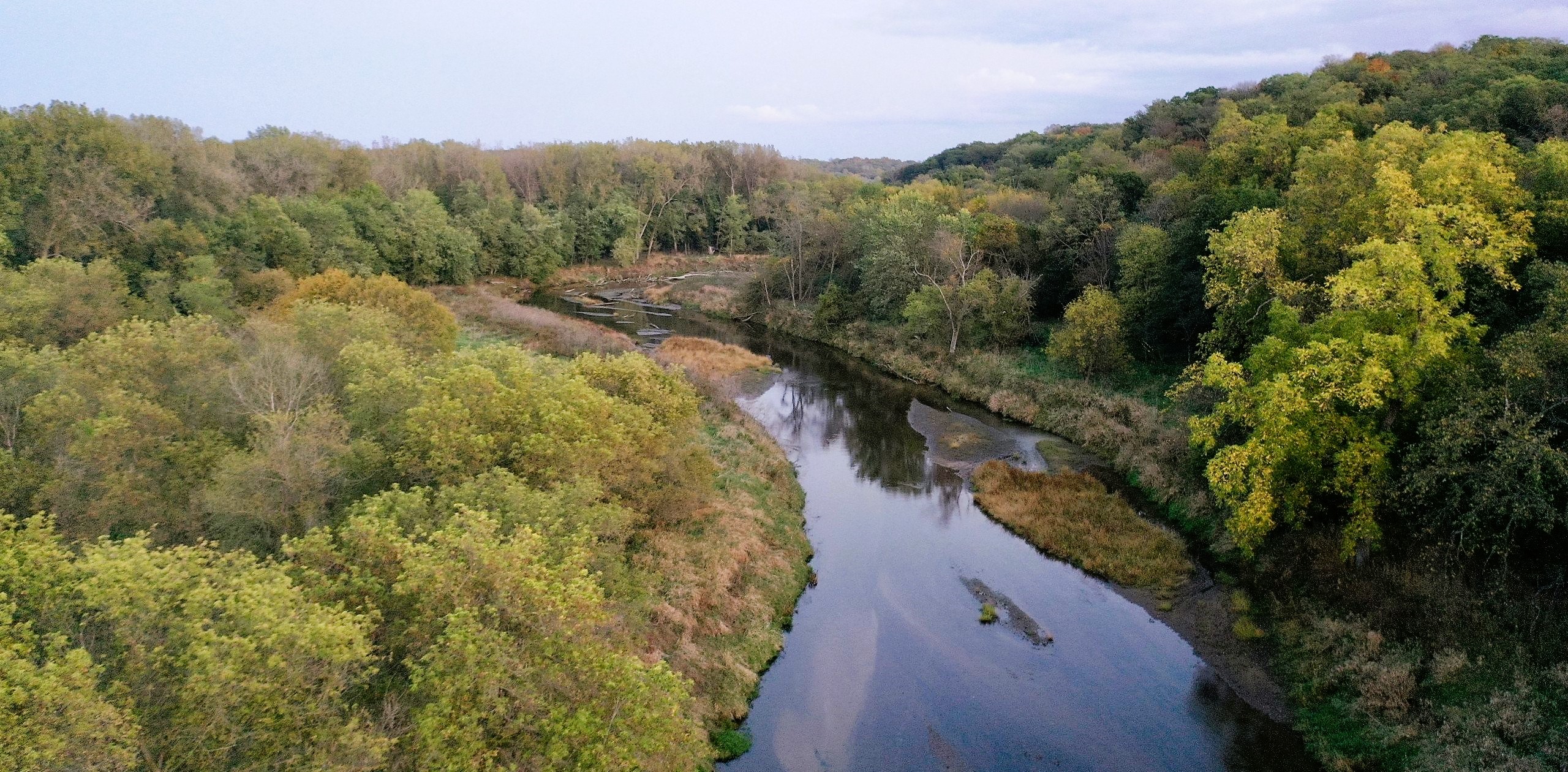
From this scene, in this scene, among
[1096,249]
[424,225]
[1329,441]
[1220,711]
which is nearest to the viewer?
[1220,711]

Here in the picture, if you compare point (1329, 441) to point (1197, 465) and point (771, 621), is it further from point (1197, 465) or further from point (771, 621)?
point (771, 621)

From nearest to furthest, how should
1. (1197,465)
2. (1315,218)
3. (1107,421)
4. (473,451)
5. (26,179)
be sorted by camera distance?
1. (473,451)
2. (1315,218)
3. (1197,465)
4. (1107,421)
5. (26,179)

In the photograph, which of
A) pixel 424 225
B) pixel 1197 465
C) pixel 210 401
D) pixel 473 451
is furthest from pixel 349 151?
pixel 1197 465

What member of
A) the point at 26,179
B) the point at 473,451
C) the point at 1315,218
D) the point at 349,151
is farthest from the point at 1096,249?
the point at 349,151

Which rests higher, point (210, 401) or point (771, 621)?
point (210, 401)

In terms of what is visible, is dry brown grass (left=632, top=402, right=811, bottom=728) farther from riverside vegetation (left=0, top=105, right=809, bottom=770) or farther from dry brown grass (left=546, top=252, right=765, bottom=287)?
dry brown grass (left=546, top=252, right=765, bottom=287)

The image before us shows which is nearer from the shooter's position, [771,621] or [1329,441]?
[1329,441]

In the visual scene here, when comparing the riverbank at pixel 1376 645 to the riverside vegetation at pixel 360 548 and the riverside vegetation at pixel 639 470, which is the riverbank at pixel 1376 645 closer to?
the riverside vegetation at pixel 639 470

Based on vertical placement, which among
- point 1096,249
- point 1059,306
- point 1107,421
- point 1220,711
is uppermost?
point 1096,249
